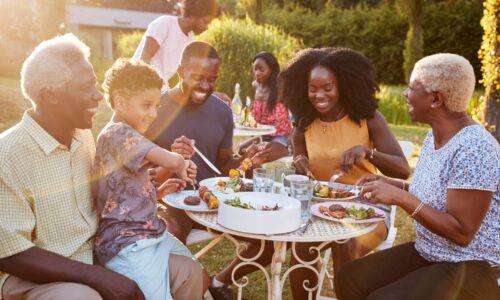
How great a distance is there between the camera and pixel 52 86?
7.53 feet

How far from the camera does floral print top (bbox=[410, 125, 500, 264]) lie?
2455 mm

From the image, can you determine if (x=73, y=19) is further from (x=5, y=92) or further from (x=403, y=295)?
(x=403, y=295)

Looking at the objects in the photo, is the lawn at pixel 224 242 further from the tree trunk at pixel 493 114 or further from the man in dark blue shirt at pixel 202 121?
the tree trunk at pixel 493 114

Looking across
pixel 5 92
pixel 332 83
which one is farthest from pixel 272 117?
pixel 5 92

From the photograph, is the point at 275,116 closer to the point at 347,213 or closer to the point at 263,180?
the point at 263,180

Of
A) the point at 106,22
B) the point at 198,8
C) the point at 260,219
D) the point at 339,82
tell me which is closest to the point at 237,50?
the point at 198,8

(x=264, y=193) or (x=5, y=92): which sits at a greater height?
(x=264, y=193)

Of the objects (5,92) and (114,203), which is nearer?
(114,203)

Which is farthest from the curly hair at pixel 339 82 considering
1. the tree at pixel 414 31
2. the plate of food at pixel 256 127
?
the tree at pixel 414 31

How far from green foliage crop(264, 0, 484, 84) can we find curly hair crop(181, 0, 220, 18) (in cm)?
1675

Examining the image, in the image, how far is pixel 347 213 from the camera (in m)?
2.81

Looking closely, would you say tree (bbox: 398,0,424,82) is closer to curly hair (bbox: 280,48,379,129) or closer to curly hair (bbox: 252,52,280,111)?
curly hair (bbox: 252,52,280,111)

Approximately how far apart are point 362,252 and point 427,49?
63.2 feet

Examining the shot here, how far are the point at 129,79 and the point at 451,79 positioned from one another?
5.42 feet
